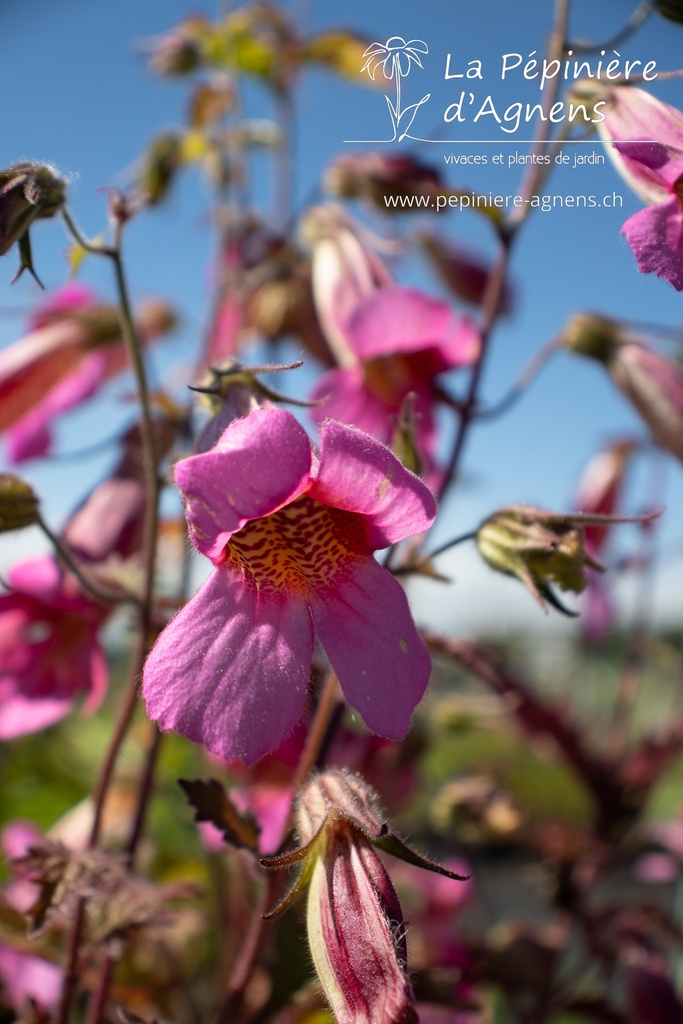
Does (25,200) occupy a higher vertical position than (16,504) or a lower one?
higher

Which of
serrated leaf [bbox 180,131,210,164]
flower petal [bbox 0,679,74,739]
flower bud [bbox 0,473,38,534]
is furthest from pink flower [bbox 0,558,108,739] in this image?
serrated leaf [bbox 180,131,210,164]

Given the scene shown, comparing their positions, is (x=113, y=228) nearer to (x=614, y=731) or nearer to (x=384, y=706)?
(x=384, y=706)

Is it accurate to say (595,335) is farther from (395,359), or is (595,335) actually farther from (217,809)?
(217,809)

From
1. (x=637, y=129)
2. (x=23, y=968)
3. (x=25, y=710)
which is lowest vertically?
(x=23, y=968)

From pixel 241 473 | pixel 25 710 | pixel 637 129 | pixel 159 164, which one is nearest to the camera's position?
pixel 241 473

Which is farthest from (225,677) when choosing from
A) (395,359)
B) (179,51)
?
(179,51)

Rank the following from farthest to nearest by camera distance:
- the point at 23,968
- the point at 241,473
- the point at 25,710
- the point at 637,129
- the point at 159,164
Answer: the point at 159,164, the point at 23,968, the point at 25,710, the point at 637,129, the point at 241,473

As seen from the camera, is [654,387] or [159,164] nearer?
[654,387]

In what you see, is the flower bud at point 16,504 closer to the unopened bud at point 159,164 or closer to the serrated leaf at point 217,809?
the serrated leaf at point 217,809
